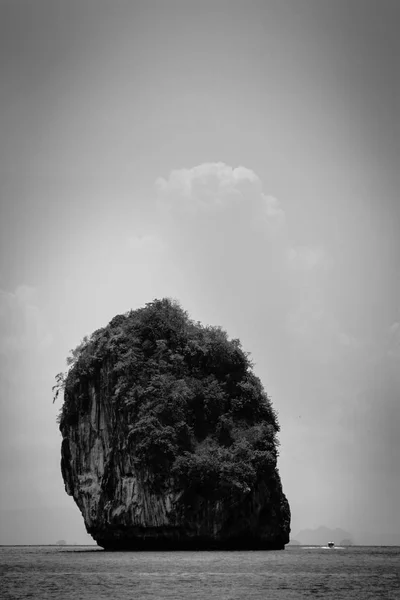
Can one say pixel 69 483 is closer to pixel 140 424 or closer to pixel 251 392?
pixel 140 424

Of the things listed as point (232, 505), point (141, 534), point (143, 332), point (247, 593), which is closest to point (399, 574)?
point (247, 593)

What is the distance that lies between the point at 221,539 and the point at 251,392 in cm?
1048

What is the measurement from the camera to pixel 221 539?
61875mm

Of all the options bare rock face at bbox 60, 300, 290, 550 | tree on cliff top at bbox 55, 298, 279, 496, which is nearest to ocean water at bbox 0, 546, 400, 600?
bare rock face at bbox 60, 300, 290, 550

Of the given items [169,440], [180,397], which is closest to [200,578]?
[169,440]

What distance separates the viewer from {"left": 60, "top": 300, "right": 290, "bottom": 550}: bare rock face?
61469 mm

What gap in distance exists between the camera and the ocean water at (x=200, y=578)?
1471 inches

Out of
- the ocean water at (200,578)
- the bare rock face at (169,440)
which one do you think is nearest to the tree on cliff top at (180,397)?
the bare rock face at (169,440)

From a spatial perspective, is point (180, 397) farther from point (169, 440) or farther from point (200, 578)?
point (200, 578)

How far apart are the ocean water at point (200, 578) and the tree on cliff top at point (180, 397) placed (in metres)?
6.08

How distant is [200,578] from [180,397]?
21.4 m

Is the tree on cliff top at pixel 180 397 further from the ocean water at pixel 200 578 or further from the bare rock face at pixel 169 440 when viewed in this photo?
the ocean water at pixel 200 578

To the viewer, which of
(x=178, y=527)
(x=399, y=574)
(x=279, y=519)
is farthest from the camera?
(x=279, y=519)

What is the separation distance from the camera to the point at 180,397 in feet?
208
